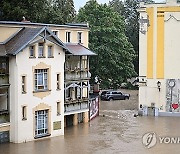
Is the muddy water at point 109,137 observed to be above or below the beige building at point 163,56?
below

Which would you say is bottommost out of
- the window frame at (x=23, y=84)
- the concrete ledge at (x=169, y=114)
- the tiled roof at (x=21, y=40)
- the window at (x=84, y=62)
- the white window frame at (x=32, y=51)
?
the concrete ledge at (x=169, y=114)

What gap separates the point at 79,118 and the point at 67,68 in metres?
4.67

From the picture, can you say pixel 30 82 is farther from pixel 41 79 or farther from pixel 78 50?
pixel 78 50

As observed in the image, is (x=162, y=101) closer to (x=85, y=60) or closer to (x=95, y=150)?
(x=85, y=60)

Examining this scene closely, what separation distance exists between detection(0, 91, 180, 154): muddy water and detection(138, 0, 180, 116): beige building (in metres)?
2.03

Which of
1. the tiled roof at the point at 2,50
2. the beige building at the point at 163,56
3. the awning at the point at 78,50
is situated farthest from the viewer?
the beige building at the point at 163,56

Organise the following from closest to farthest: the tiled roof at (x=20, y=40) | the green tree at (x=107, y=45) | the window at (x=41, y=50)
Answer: the tiled roof at (x=20, y=40) → the window at (x=41, y=50) → the green tree at (x=107, y=45)

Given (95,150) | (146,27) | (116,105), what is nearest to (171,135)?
(95,150)

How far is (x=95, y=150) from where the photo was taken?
100ft

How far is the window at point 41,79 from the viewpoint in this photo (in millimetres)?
34625

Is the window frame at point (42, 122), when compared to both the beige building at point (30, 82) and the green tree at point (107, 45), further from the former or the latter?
the green tree at point (107, 45)

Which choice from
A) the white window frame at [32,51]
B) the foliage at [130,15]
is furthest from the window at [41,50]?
the foliage at [130,15]

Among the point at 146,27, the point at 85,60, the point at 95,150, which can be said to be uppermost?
the point at 146,27

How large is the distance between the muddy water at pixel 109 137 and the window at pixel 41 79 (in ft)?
12.3
